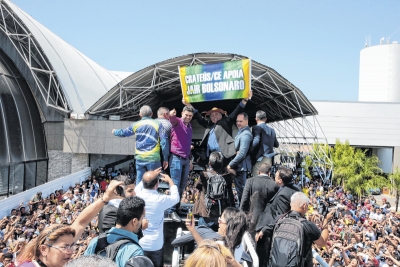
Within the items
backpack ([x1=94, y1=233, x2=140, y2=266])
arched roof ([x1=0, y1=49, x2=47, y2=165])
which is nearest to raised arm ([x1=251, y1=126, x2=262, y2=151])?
backpack ([x1=94, y1=233, x2=140, y2=266])

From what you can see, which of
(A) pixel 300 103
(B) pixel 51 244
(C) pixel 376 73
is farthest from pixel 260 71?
(C) pixel 376 73

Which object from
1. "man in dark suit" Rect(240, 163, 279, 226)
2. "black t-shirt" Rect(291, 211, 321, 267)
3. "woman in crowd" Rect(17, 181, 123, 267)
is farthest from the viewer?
"man in dark suit" Rect(240, 163, 279, 226)

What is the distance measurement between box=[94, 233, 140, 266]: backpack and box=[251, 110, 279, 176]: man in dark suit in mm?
3776

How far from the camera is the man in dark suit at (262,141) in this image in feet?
20.5

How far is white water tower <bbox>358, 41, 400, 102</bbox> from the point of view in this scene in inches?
1736

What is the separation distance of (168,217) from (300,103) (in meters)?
14.6

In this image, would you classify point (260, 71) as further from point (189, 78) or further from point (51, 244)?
point (51, 244)

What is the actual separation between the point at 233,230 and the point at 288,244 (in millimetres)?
613

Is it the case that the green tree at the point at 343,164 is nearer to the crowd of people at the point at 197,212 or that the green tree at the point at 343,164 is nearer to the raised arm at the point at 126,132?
the crowd of people at the point at 197,212

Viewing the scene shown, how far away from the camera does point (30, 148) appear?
61.1ft

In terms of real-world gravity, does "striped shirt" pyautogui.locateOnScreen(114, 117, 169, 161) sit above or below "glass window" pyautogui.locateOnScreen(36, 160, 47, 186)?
above

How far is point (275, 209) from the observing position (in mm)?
4602

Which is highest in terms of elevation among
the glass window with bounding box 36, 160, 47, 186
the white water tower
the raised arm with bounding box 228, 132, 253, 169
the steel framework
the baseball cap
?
the white water tower

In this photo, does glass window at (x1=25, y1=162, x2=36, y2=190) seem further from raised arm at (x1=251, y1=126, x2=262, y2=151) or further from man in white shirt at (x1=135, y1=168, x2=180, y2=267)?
man in white shirt at (x1=135, y1=168, x2=180, y2=267)
